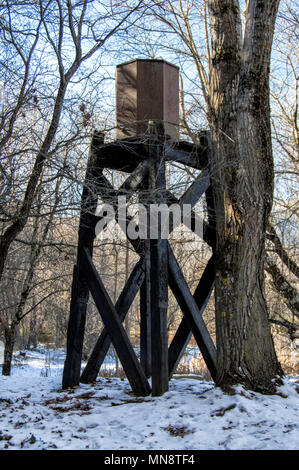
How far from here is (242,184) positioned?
15.8 ft

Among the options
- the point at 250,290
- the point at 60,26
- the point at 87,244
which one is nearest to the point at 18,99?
the point at 60,26

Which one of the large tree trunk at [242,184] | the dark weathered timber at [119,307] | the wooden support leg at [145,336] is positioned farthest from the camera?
the wooden support leg at [145,336]

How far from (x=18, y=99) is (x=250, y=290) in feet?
10.8

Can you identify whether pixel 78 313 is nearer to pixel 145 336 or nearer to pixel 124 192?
pixel 145 336

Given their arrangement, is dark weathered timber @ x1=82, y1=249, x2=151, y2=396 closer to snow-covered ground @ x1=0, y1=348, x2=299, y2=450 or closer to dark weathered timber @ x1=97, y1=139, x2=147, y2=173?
snow-covered ground @ x1=0, y1=348, x2=299, y2=450

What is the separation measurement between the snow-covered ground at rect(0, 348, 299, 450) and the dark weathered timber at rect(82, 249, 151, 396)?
0.60ft

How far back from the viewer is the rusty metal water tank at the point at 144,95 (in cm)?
521

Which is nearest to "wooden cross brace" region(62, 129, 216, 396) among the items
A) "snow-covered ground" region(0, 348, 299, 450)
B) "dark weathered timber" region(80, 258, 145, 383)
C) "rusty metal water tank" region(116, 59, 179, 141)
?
"dark weathered timber" region(80, 258, 145, 383)

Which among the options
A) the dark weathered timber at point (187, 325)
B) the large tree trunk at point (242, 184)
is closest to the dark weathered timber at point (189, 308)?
the dark weathered timber at point (187, 325)

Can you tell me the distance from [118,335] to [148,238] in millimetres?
1174

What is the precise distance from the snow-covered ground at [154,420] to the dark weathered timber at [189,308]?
495 millimetres

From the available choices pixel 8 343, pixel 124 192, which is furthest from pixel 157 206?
pixel 8 343

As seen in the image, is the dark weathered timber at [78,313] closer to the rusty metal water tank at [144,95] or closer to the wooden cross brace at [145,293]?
the wooden cross brace at [145,293]
